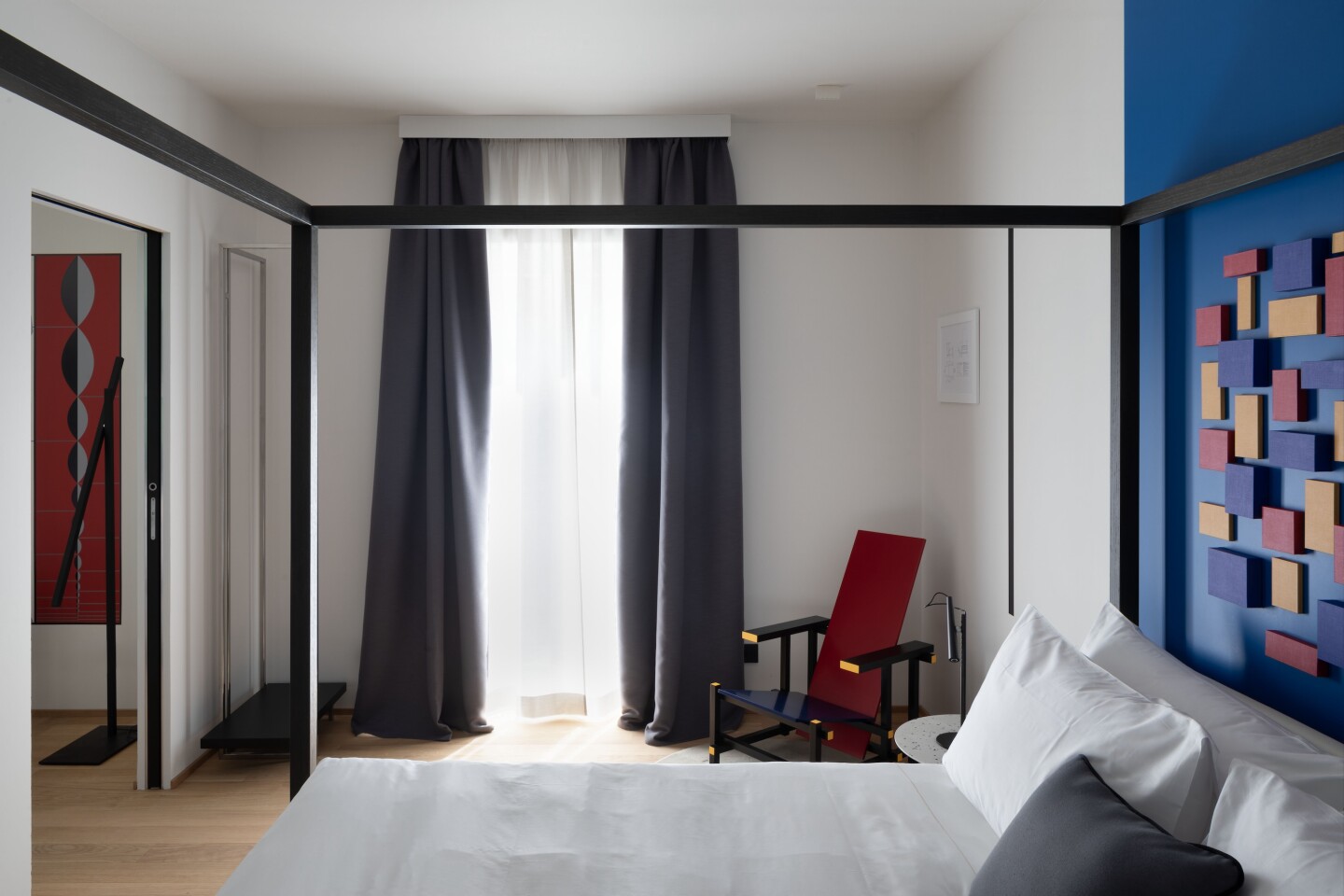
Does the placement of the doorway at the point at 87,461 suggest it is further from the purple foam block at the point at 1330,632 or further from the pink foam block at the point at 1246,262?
the purple foam block at the point at 1330,632

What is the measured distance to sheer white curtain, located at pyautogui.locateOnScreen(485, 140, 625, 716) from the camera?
405 centimetres

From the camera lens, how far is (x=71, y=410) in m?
3.62

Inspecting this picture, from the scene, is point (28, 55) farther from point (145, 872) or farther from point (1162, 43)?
point (145, 872)

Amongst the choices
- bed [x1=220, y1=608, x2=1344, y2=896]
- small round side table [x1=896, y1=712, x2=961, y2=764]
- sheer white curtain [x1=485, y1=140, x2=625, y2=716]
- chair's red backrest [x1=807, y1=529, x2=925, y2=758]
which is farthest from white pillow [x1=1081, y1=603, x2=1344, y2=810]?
sheer white curtain [x1=485, y1=140, x2=625, y2=716]

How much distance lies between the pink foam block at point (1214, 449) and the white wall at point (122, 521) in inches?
131

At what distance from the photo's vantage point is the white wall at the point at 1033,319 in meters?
2.50

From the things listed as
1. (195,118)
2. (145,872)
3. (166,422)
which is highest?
(195,118)

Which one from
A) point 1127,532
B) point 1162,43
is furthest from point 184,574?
point 1162,43

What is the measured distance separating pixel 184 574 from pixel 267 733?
69cm

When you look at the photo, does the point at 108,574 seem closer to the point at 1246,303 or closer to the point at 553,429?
the point at 553,429

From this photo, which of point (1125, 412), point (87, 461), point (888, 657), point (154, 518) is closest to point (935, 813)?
point (1125, 412)

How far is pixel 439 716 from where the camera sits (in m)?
3.97

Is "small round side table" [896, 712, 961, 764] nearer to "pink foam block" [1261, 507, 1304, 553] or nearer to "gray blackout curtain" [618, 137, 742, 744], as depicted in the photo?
"gray blackout curtain" [618, 137, 742, 744]

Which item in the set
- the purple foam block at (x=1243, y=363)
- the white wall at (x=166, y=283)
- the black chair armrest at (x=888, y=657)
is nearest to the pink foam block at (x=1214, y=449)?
the purple foam block at (x=1243, y=363)
